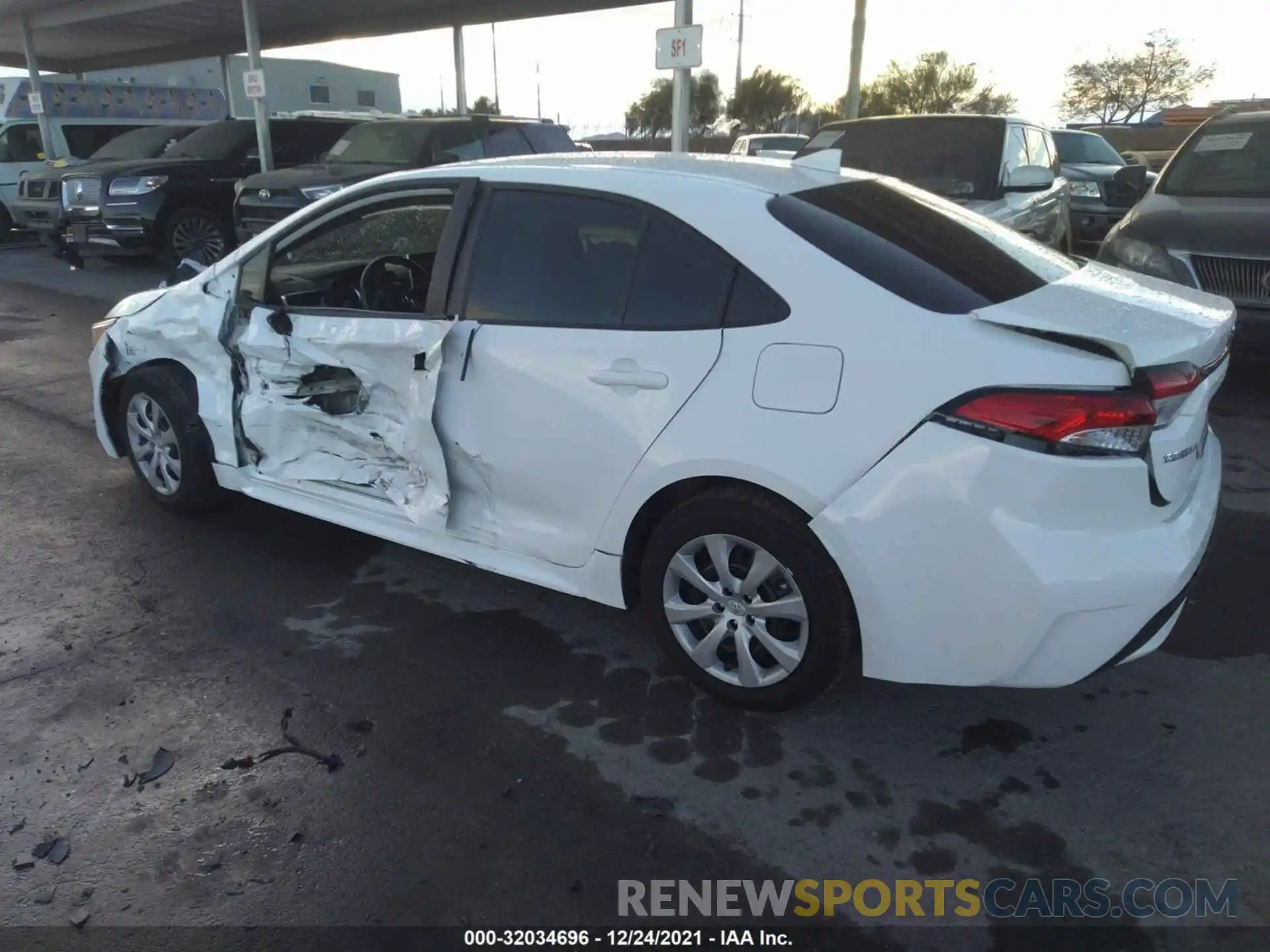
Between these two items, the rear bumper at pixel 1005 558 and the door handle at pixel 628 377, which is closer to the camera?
the rear bumper at pixel 1005 558

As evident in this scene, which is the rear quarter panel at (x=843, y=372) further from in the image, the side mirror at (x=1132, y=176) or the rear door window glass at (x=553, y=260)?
the side mirror at (x=1132, y=176)

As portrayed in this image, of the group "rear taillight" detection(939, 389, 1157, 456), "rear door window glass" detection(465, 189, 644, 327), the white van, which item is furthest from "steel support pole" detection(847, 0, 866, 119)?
"rear taillight" detection(939, 389, 1157, 456)

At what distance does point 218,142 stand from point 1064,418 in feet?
46.3

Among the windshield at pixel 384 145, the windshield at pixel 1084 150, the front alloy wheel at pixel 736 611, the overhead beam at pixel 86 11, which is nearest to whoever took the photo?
the front alloy wheel at pixel 736 611

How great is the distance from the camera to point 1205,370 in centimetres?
280

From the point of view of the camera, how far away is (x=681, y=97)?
11047mm

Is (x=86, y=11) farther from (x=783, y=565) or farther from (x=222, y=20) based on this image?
(x=783, y=565)

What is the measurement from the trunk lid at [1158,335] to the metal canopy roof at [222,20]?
611 inches

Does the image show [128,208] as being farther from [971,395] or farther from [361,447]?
[971,395]

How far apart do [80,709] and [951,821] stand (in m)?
2.79

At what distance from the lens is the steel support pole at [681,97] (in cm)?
1064

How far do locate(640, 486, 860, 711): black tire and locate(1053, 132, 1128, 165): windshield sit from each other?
12802 mm

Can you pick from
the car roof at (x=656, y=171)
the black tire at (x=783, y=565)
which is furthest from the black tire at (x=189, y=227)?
the black tire at (x=783, y=565)

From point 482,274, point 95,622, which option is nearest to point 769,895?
point 482,274
